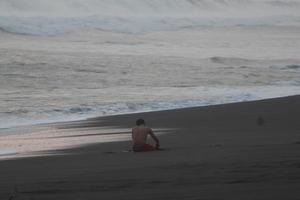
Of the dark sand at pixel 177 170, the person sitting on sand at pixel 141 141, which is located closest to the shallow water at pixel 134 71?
the person sitting on sand at pixel 141 141

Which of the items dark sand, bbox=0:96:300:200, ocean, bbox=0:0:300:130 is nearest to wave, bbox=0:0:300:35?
ocean, bbox=0:0:300:130

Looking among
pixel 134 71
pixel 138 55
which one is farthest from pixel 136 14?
pixel 134 71

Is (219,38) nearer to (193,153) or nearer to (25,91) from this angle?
(25,91)

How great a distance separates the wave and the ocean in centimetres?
8

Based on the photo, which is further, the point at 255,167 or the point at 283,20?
the point at 283,20

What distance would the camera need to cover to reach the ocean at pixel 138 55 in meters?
19.4

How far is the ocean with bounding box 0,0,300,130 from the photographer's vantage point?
19359 mm

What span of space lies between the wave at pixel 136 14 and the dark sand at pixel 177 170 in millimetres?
34033

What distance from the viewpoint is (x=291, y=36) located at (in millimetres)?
56312

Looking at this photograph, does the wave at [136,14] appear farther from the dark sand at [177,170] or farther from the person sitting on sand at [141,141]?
the person sitting on sand at [141,141]

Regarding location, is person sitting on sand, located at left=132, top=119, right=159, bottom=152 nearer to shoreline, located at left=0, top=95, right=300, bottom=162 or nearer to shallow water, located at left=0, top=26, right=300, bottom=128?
shoreline, located at left=0, top=95, right=300, bottom=162

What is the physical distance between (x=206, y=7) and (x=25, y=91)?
1666 inches

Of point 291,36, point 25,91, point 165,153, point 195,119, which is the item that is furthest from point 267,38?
point 165,153

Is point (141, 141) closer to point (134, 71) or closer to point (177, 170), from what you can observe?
point (177, 170)
